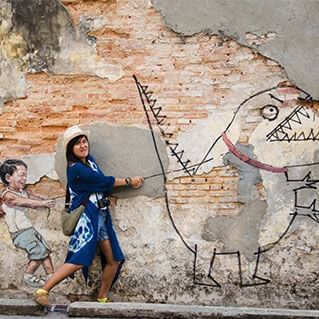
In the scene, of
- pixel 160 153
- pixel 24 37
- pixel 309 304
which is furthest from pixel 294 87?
pixel 24 37

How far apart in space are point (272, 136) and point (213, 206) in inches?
30.9

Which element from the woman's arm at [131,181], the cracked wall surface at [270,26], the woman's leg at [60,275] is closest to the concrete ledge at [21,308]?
the woman's leg at [60,275]

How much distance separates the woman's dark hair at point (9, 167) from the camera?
6141 millimetres

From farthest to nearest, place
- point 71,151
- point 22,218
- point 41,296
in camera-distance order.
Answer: point 22,218 < point 71,151 < point 41,296

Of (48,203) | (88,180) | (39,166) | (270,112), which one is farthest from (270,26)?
(48,203)

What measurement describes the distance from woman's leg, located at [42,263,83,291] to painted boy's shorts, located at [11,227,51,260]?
1.41ft

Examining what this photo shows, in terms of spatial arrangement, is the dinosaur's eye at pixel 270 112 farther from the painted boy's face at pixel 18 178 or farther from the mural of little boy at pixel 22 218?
the painted boy's face at pixel 18 178

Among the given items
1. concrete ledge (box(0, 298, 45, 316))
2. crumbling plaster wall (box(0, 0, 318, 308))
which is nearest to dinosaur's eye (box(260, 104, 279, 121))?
crumbling plaster wall (box(0, 0, 318, 308))

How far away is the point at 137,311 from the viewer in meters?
5.45

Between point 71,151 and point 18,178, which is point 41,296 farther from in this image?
point 71,151

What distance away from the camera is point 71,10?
611 centimetres

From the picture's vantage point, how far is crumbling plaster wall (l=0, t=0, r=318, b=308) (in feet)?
19.1

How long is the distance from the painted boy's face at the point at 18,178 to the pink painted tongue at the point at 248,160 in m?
1.81

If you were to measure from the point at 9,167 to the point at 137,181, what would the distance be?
1.19 meters
